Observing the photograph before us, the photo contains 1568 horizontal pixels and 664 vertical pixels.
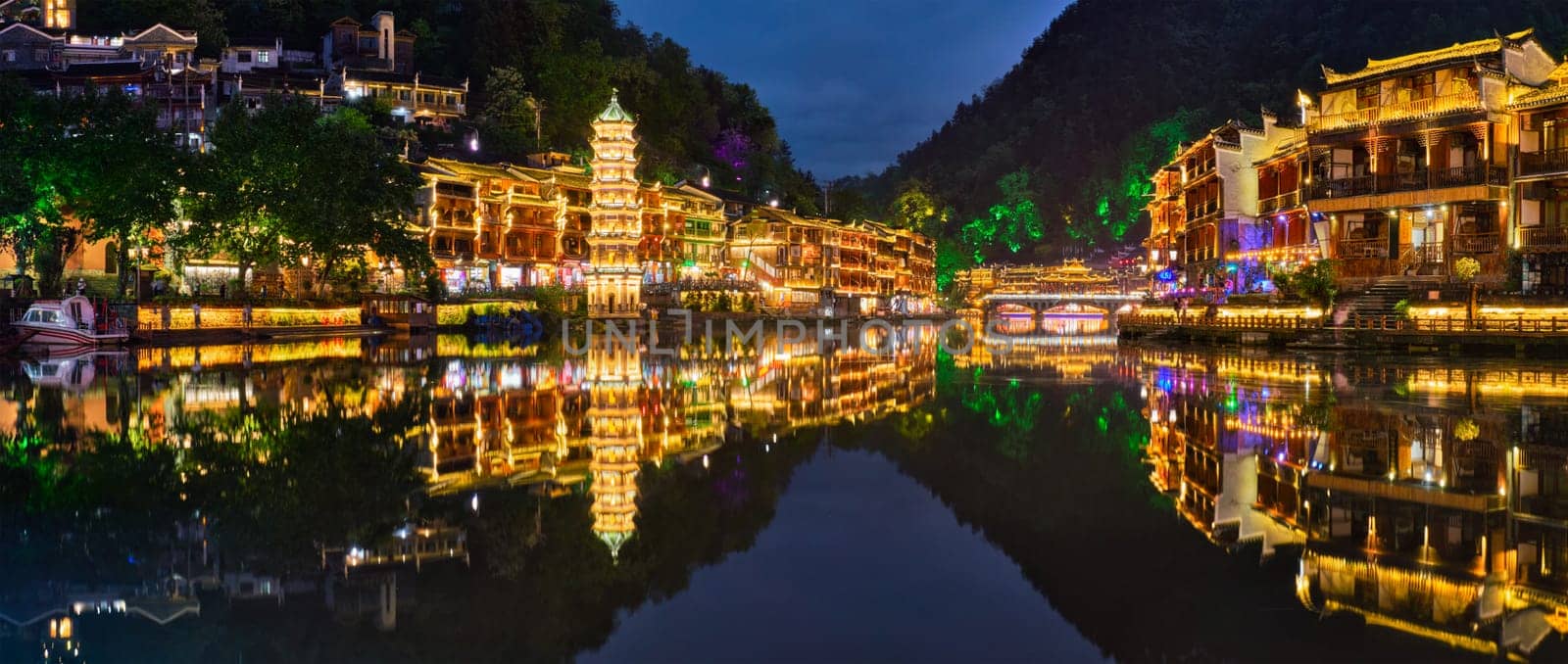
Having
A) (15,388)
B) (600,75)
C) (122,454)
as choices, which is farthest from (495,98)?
(122,454)

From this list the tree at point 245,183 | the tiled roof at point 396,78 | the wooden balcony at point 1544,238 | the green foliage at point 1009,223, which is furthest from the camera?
the green foliage at point 1009,223

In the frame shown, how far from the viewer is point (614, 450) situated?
12.8 metres

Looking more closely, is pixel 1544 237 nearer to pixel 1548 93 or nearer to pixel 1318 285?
pixel 1548 93

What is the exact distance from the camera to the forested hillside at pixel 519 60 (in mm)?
90000

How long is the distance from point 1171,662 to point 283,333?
4902 cm

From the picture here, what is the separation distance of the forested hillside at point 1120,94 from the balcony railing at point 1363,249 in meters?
36.7

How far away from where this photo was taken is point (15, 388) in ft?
70.3

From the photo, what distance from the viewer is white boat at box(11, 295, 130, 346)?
36.2 m

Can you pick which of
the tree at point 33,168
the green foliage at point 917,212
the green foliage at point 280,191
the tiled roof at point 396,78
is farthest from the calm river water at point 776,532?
the green foliage at point 917,212

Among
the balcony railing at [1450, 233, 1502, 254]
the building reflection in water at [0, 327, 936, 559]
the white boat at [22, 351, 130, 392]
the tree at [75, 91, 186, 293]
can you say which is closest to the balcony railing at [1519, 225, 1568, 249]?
the balcony railing at [1450, 233, 1502, 254]

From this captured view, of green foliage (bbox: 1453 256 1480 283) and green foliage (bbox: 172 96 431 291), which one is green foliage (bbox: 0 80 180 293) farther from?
green foliage (bbox: 1453 256 1480 283)

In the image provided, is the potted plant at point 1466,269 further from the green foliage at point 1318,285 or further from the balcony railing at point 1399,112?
the balcony railing at point 1399,112

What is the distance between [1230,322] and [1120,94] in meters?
100

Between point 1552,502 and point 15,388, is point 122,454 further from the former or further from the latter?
point 1552,502
